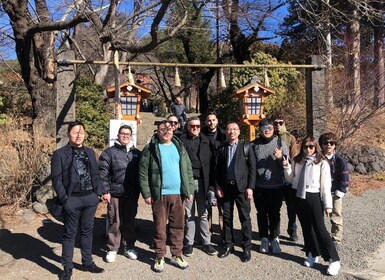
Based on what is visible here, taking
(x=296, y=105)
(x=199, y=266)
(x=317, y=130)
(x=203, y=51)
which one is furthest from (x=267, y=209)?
(x=203, y=51)

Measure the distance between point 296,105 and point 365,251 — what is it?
7005 mm

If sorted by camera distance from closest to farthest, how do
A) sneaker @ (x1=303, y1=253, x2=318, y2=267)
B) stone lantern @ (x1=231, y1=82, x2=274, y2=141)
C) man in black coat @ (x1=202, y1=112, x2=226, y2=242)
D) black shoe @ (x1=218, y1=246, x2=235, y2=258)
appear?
sneaker @ (x1=303, y1=253, x2=318, y2=267) → black shoe @ (x1=218, y1=246, x2=235, y2=258) → man in black coat @ (x1=202, y1=112, x2=226, y2=242) → stone lantern @ (x1=231, y1=82, x2=274, y2=141)

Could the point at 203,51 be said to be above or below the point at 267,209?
above

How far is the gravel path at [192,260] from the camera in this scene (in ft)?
13.7

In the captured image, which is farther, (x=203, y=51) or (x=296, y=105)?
(x=203, y=51)

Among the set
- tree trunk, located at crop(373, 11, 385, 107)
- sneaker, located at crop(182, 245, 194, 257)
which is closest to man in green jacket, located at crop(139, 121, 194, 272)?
sneaker, located at crop(182, 245, 194, 257)

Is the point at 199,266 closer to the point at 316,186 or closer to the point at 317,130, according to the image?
the point at 316,186

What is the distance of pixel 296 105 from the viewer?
37.1 ft

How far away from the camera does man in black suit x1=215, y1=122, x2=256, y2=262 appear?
4.56 m

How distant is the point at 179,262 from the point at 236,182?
118 centimetres

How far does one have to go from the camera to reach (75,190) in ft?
13.5

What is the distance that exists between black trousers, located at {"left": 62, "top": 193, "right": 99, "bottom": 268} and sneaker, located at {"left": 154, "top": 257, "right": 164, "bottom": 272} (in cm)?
76

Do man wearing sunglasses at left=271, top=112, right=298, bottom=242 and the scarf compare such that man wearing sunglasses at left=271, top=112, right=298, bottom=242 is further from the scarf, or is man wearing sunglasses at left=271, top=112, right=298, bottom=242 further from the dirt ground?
the scarf

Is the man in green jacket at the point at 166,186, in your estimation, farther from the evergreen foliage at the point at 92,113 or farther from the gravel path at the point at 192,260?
the evergreen foliage at the point at 92,113
